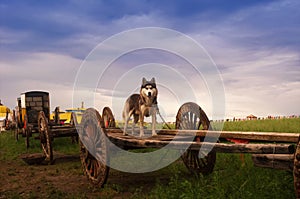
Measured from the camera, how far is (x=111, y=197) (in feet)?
19.7

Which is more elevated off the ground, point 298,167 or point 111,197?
point 298,167

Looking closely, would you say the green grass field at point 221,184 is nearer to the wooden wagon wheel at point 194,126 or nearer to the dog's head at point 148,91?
the wooden wagon wheel at point 194,126

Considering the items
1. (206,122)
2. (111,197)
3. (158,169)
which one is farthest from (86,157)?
(206,122)

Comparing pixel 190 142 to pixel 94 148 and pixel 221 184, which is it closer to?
pixel 221 184

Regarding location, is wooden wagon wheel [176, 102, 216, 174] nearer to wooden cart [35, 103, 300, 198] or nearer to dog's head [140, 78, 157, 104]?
wooden cart [35, 103, 300, 198]

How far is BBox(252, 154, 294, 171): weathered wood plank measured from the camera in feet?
12.0

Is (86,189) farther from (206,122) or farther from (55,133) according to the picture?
(55,133)

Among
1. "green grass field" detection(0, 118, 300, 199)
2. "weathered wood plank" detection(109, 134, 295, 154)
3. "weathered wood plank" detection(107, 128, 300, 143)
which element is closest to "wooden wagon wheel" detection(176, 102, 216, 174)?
"green grass field" detection(0, 118, 300, 199)

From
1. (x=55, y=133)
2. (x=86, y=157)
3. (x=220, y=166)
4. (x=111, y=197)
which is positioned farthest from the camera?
(x=55, y=133)

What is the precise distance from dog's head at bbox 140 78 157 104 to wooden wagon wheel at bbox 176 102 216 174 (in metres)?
1.47

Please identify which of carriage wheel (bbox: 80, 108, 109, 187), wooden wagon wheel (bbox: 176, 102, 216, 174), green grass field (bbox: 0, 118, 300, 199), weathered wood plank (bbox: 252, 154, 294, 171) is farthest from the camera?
wooden wagon wheel (bbox: 176, 102, 216, 174)

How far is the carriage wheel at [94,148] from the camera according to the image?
6.23m

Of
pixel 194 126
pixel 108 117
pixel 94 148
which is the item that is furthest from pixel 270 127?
pixel 94 148

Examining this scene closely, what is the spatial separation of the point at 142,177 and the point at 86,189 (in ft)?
5.39
